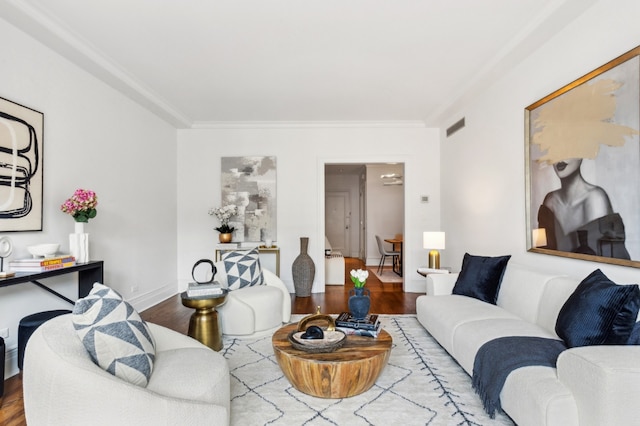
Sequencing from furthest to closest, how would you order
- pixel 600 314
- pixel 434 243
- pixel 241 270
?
pixel 434 243 → pixel 241 270 → pixel 600 314

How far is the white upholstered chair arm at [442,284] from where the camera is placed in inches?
147

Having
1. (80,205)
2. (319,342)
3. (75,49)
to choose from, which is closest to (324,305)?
(319,342)

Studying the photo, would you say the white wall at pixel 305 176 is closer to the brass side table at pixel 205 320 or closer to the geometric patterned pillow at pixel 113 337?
the brass side table at pixel 205 320

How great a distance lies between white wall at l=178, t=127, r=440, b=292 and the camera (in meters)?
5.77

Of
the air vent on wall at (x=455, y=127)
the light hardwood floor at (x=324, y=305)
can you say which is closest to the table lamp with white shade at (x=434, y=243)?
the light hardwood floor at (x=324, y=305)

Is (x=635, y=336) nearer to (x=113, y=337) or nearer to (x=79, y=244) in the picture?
(x=113, y=337)

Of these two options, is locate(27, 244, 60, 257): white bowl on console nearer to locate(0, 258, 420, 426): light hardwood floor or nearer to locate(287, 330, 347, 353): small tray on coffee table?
locate(0, 258, 420, 426): light hardwood floor

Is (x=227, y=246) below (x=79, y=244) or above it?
below

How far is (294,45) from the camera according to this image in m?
3.21

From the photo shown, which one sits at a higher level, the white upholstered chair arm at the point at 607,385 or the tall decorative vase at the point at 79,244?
the tall decorative vase at the point at 79,244

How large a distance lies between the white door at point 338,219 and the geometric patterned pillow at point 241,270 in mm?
6957

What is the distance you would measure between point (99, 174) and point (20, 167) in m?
1.00

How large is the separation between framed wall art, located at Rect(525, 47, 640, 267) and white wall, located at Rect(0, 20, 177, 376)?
4.45m

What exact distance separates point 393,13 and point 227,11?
132cm
